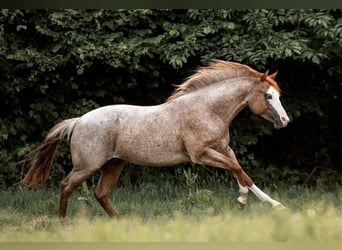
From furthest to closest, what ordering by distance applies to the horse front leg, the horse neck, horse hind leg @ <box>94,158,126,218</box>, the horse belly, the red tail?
1. the red tail
2. horse hind leg @ <box>94,158,126,218</box>
3. the horse neck
4. the horse belly
5. the horse front leg

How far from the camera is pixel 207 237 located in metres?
3.79

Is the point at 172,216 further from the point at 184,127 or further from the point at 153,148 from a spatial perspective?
the point at 184,127

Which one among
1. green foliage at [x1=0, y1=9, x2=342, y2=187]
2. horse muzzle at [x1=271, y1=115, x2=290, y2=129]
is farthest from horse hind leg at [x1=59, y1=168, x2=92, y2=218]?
green foliage at [x1=0, y1=9, x2=342, y2=187]

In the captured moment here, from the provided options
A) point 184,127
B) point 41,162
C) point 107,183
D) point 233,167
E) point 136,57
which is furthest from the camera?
point 136,57

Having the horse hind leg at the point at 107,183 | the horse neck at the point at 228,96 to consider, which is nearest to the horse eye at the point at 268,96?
the horse neck at the point at 228,96

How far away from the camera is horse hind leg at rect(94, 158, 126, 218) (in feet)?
22.7

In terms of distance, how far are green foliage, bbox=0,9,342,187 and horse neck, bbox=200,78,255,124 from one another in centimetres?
178

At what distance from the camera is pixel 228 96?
6801 mm

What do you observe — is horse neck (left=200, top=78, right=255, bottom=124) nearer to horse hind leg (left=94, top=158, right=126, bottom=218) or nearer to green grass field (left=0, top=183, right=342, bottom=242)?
green grass field (left=0, top=183, right=342, bottom=242)

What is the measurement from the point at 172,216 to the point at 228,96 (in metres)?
1.28

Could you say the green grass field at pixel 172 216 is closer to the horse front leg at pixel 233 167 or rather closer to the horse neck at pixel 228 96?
the horse front leg at pixel 233 167

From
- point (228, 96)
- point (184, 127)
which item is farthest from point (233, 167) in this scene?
point (228, 96)

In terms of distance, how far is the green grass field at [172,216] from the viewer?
155 inches

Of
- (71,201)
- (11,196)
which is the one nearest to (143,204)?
A: (71,201)
